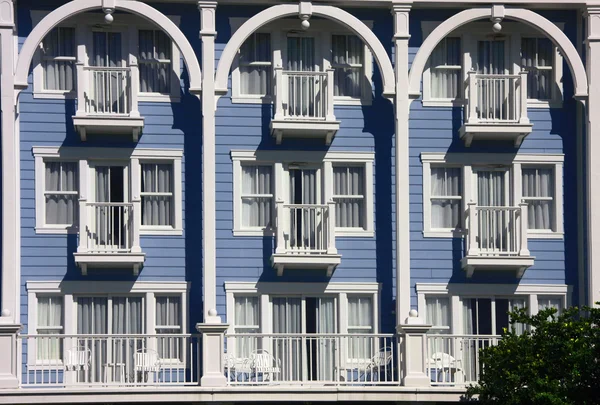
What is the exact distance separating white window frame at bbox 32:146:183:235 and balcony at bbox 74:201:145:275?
474mm

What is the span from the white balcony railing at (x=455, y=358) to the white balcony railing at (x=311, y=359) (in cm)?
90

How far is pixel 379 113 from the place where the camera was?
1682 inches

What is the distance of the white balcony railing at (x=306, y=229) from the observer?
136 ft

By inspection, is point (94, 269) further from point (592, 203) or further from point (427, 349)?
point (592, 203)

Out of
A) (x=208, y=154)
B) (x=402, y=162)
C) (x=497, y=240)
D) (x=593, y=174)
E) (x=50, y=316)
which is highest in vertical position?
(x=208, y=154)

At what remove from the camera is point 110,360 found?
4031 centimetres

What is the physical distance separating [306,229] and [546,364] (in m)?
7.04

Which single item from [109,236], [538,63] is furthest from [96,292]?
[538,63]

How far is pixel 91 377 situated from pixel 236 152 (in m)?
6.50

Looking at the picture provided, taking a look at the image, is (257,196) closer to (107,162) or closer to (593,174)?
(107,162)

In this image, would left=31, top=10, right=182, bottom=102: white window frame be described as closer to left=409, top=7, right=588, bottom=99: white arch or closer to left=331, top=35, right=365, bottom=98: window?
left=331, top=35, right=365, bottom=98: window

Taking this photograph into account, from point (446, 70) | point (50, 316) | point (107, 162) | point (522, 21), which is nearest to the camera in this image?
point (50, 316)

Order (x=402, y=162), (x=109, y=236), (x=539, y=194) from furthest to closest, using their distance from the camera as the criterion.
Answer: (x=539, y=194) → (x=402, y=162) → (x=109, y=236)

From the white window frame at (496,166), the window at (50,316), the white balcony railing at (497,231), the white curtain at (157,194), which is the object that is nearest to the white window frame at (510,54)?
the white window frame at (496,166)
